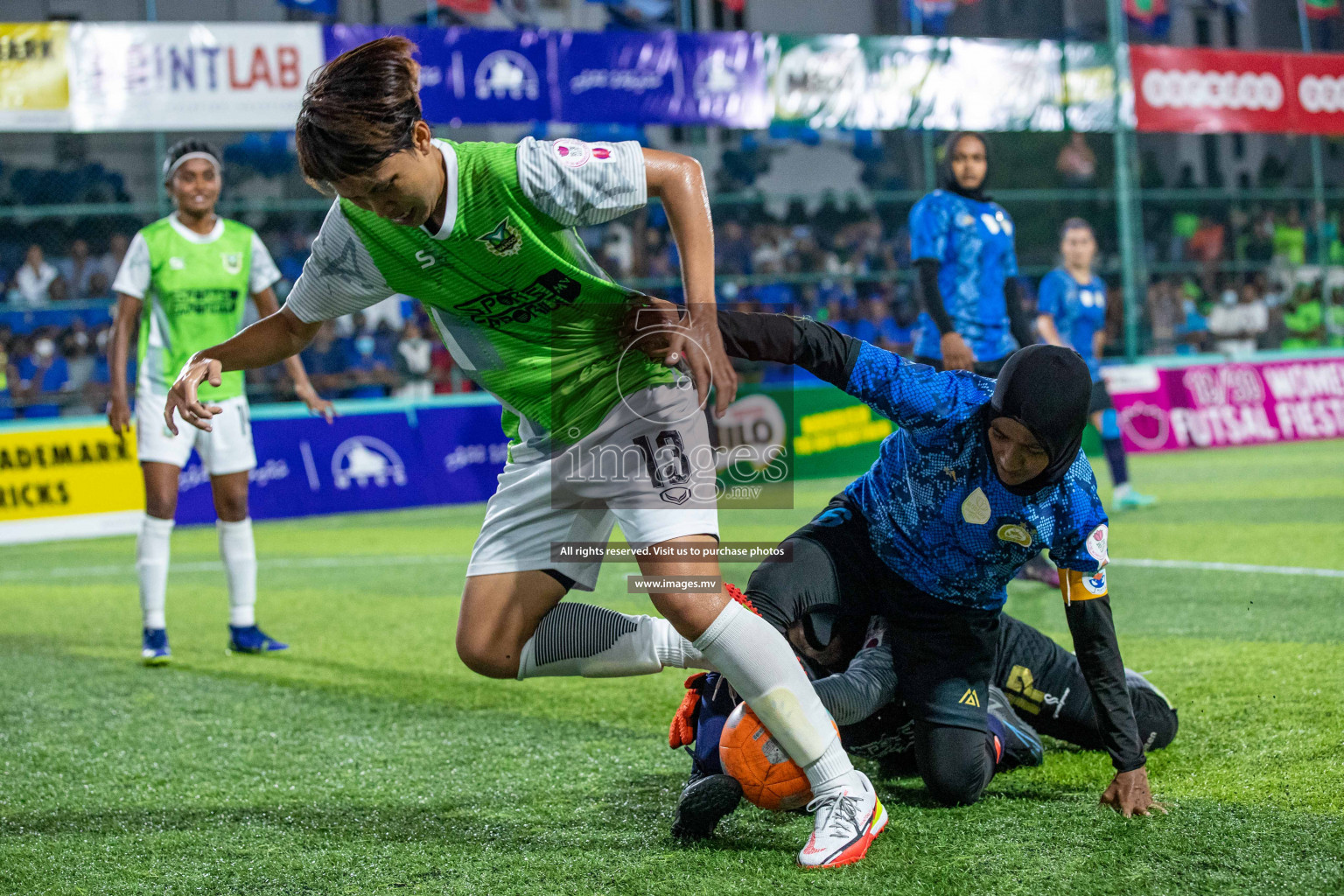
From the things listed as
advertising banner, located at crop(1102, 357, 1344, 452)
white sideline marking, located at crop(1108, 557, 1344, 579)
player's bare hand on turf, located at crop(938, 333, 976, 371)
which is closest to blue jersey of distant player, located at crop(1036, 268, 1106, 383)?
white sideline marking, located at crop(1108, 557, 1344, 579)

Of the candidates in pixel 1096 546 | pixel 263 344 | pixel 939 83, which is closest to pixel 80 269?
pixel 939 83

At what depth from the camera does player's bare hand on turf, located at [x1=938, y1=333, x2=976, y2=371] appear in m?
5.75

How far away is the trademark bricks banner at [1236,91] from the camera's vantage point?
50.8 ft

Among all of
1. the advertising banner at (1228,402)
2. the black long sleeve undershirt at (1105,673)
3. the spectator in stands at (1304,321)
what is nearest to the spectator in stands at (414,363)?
the advertising banner at (1228,402)

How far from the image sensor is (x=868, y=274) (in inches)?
→ 585

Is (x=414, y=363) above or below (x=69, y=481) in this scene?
above

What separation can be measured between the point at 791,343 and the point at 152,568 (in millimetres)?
3928

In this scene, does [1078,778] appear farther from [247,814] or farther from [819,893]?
[247,814]

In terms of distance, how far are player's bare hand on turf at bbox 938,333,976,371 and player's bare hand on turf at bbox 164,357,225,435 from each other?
3547 mm

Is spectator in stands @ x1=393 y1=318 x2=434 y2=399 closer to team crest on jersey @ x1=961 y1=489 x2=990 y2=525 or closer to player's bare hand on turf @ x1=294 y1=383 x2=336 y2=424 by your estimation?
player's bare hand on turf @ x1=294 y1=383 x2=336 y2=424

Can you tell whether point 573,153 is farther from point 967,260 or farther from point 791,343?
point 967,260

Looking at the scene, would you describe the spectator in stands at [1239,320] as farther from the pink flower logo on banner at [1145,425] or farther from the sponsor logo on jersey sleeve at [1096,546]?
the sponsor logo on jersey sleeve at [1096,546]

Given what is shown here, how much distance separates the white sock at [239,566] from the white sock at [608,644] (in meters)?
2.76

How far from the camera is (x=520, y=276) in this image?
294 centimetres
